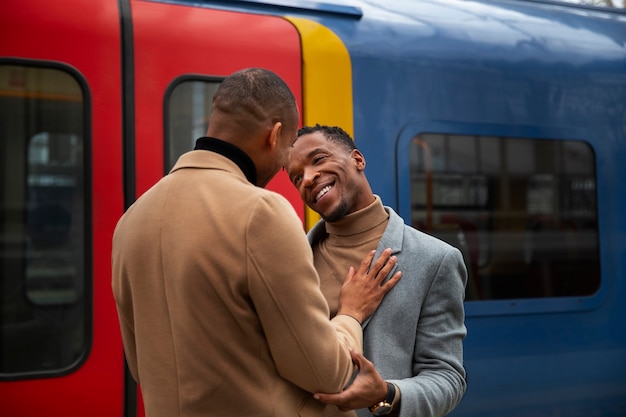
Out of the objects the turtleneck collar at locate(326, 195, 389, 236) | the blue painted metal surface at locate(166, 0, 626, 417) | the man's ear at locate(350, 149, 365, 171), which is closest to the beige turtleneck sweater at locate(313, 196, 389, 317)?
the turtleneck collar at locate(326, 195, 389, 236)

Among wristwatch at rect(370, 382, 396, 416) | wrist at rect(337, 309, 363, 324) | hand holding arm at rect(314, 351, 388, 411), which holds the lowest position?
wristwatch at rect(370, 382, 396, 416)

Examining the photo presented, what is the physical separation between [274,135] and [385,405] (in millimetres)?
694

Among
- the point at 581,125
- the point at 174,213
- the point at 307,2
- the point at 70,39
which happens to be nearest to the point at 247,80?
the point at 174,213

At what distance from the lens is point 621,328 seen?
14.8 ft

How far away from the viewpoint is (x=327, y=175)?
2230mm

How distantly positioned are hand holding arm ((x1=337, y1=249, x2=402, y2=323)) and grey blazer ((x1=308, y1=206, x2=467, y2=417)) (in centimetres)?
4

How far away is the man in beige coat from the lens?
1579 millimetres

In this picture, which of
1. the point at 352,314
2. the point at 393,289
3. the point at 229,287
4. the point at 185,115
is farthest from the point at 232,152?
the point at 185,115

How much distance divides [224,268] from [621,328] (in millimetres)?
3503

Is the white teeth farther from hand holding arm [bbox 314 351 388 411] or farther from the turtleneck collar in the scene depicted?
hand holding arm [bbox 314 351 388 411]

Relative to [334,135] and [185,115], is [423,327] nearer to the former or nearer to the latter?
[334,135]

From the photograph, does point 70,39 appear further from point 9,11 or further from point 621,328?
point 621,328

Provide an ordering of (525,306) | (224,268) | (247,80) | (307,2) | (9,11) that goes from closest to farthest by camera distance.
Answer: (224,268)
(247,80)
(9,11)
(307,2)
(525,306)

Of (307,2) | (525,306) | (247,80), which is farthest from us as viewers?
(525,306)
